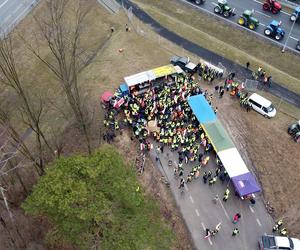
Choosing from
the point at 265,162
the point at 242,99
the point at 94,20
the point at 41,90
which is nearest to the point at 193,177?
the point at 265,162

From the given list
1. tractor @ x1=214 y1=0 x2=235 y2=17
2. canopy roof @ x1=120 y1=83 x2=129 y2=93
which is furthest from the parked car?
tractor @ x1=214 y1=0 x2=235 y2=17

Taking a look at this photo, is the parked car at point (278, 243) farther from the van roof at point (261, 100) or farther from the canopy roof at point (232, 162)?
the van roof at point (261, 100)

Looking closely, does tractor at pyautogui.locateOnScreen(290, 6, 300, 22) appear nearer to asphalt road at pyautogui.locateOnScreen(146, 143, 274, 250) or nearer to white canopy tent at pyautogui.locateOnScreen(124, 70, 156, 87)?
white canopy tent at pyautogui.locateOnScreen(124, 70, 156, 87)

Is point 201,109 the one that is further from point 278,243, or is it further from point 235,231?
point 278,243

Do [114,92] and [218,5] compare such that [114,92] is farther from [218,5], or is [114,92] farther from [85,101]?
[218,5]

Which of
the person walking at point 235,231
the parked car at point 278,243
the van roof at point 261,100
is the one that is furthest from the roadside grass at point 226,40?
the person walking at point 235,231

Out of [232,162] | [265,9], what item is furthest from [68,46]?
[265,9]
